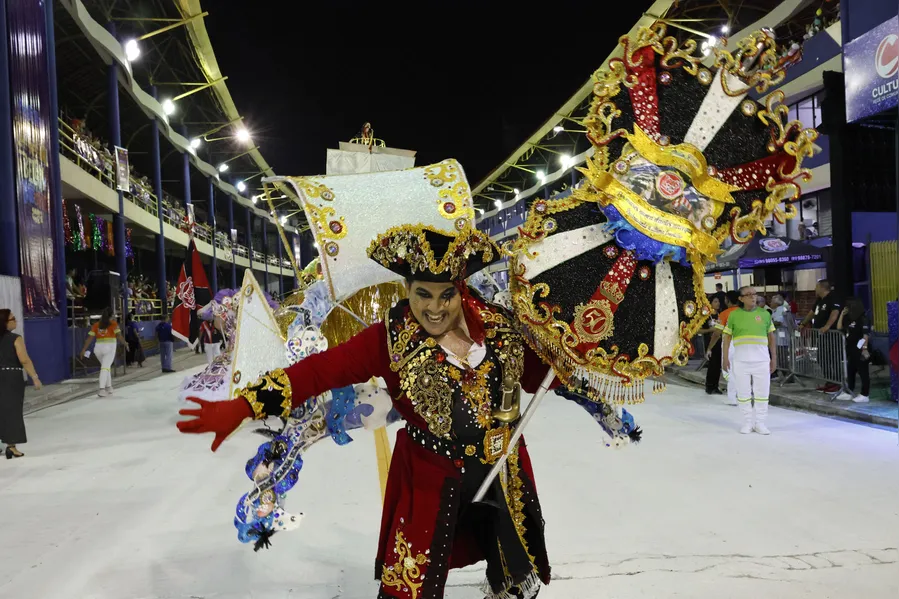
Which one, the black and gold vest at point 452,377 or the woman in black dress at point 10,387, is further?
the woman in black dress at point 10,387

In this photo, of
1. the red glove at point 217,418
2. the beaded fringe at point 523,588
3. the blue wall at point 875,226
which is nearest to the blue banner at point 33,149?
the red glove at point 217,418

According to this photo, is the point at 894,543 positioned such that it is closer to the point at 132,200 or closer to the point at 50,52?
the point at 50,52

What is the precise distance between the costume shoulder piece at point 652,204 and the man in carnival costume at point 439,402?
20 centimetres

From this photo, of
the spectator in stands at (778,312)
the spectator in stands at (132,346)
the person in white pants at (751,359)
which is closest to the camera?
the person in white pants at (751,359)

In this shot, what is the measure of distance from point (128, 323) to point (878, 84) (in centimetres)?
1656

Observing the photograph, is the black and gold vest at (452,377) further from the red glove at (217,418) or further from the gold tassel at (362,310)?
the gold tassel at (362,310)

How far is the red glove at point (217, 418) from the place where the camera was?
5.87 ft

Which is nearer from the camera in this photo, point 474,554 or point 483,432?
point 483,432

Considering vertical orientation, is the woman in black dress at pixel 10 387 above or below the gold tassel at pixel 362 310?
below

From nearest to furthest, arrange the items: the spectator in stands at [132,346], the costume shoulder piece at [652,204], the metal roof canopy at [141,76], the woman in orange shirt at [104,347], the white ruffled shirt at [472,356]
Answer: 1. the costume shoulder piece at [652,204]
2. the white ruffled shirt at [472,356]
3. the woman in orange shirt at [104,347]
4. the spectator in stands at [132,346]
5. the metal roof canopy at [141,76]

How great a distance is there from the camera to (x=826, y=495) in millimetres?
4312

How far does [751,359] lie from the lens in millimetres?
6309

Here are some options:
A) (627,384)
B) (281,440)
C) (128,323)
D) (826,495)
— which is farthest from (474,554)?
(128,323)

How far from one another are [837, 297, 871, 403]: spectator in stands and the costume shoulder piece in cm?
684
